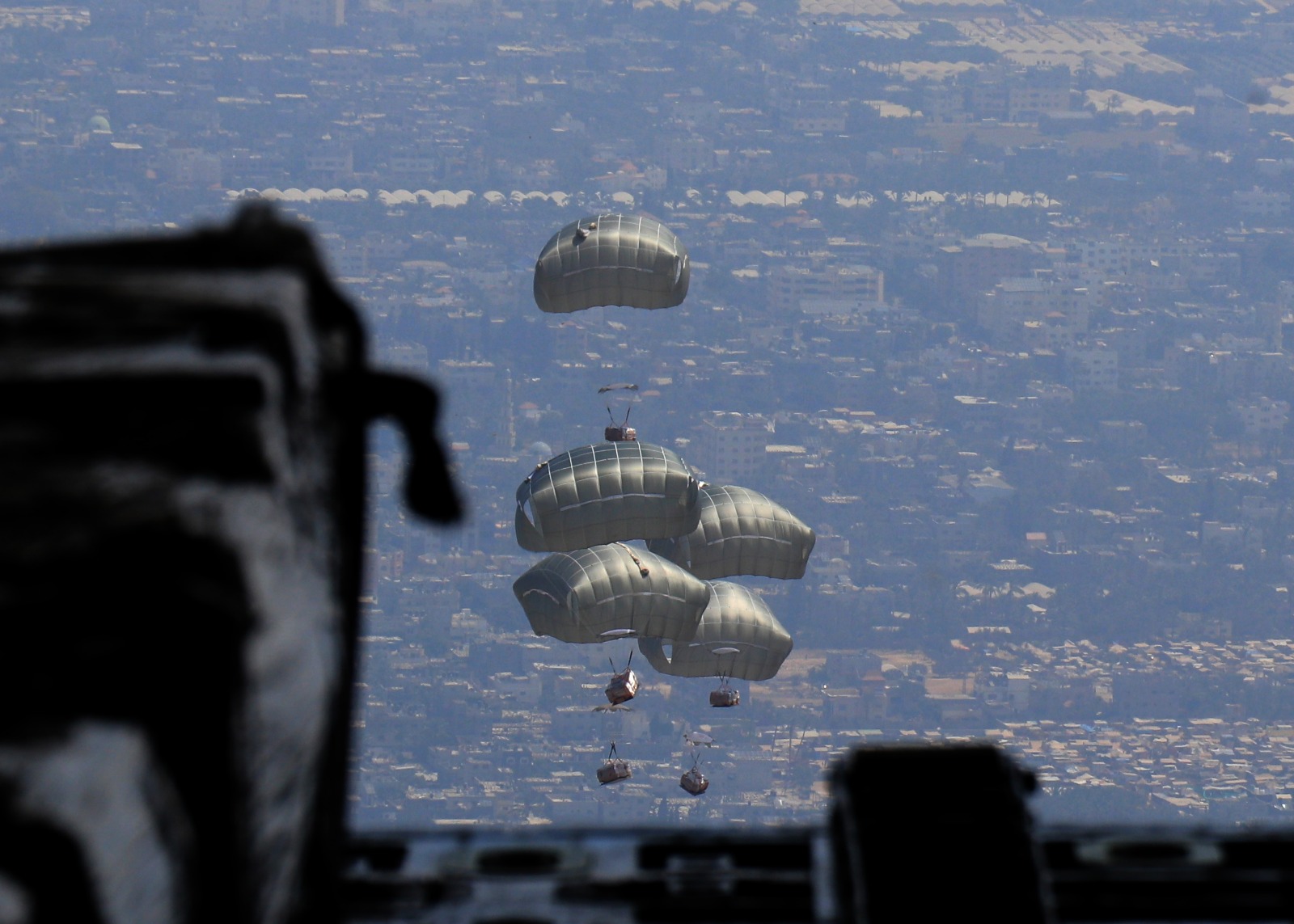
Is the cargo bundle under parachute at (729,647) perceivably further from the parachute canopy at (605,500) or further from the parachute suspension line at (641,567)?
the parachute canopy at (605,500)

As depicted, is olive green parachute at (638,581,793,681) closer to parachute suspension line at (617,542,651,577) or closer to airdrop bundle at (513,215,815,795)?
airdrop bundle at (513,215,815,795)

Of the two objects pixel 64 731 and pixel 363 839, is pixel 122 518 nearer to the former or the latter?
pixel 64 731

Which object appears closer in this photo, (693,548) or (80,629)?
(80,629)

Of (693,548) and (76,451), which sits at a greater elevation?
(693,548)

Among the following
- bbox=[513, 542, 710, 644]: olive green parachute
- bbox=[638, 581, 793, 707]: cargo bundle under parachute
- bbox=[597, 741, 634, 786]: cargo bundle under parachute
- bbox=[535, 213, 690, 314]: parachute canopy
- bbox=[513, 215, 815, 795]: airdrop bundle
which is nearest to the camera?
bbox=[513, 215, 815, 795]: airdrop bundle

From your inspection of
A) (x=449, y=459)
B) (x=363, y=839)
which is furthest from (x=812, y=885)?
(x=449, y=459)

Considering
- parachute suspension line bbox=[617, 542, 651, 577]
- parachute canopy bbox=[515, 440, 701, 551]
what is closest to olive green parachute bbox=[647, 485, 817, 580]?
parachute suspension line bbox=[617, 542, 651, 577]
